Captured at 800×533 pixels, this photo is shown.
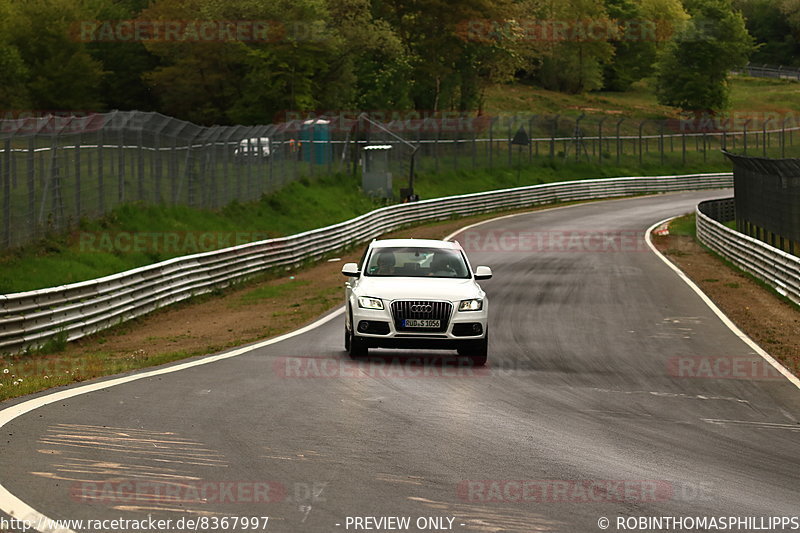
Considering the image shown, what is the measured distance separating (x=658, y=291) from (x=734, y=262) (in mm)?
7780

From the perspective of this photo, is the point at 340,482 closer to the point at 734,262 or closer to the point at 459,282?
the point at 459,282

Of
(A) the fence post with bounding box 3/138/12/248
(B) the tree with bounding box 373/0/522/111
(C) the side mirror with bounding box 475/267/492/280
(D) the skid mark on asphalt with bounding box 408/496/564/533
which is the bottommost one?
Result: (D) the skid mark on asphalt with bounding box 408/496/564/533

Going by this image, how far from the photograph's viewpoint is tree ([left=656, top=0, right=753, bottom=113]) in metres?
102

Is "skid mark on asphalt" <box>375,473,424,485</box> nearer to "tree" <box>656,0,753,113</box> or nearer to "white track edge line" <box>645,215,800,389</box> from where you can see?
"white track edge line" <box>645,215,800,389</box>

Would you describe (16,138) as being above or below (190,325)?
above

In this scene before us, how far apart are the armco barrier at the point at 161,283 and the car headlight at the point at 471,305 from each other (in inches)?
279

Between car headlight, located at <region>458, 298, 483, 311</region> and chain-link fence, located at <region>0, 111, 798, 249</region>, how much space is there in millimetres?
10586

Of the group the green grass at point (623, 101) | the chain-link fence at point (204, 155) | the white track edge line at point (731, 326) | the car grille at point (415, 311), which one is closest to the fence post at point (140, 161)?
the chain-link fence at point (204, 155)

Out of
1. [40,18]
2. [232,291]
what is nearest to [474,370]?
[232,291]

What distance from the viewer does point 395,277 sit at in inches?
623

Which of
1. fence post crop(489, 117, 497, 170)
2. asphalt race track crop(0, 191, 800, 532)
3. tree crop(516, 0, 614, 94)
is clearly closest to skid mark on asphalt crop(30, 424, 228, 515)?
asphalt race track crop(0, 191, 800, 532)

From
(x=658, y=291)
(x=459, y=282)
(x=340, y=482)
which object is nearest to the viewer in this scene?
(x=340, y=482)

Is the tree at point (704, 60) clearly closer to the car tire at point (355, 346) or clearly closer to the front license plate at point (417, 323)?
the car tire at point (355, 346)

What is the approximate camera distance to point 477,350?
1529cm
